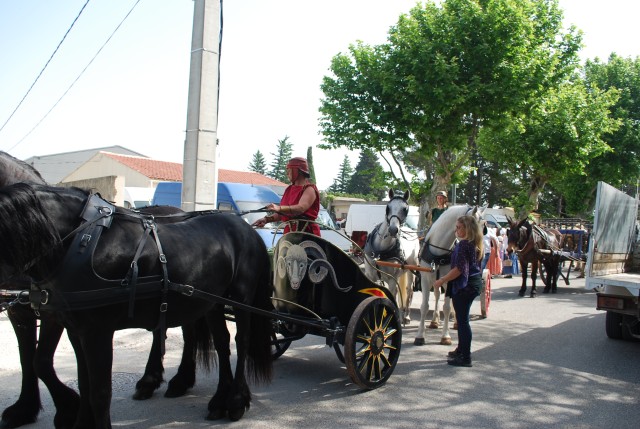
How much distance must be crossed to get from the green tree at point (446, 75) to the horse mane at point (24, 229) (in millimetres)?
13815

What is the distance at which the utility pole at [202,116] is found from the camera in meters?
7.79

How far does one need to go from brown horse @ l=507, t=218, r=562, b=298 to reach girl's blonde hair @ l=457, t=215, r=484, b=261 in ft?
26.0

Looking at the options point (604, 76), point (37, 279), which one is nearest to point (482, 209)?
point (37, 279)

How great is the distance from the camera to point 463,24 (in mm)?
15992

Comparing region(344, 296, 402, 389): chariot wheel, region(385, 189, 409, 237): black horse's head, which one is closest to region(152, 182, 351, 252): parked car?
region(385, 189, 409, 237): black horse's head

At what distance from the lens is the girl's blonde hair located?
21.5 feet

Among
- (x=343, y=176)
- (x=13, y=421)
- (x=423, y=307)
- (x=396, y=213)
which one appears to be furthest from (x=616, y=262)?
(x=343, y=176)

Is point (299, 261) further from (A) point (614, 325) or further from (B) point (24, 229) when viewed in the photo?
(A) point (614, 325)

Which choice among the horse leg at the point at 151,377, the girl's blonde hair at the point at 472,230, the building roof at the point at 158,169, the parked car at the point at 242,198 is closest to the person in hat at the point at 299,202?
the horse leg at the point at 151,377

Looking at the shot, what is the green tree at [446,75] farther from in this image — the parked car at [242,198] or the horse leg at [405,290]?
the horse leg at [405,290]

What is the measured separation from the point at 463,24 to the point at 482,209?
10.00 meters

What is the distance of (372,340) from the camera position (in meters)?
5.49

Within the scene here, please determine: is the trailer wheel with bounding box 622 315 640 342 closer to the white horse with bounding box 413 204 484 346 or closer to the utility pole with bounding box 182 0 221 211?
the white horse with bounding box 413 204 484 346

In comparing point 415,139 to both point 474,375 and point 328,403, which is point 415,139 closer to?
point 474,375
